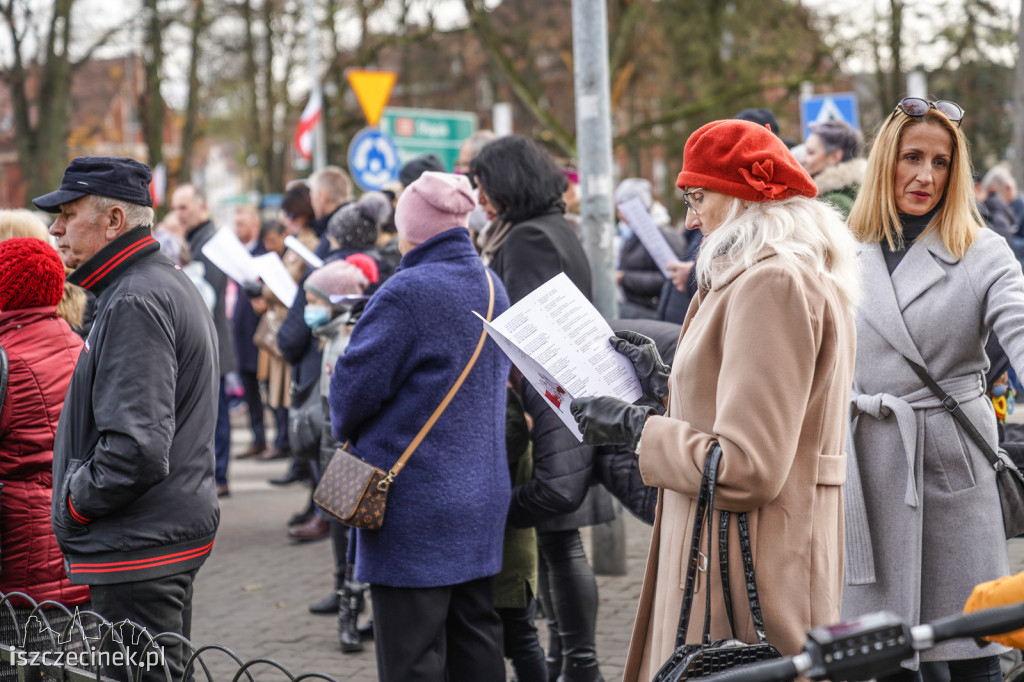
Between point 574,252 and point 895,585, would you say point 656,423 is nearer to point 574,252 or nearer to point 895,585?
point 895,585

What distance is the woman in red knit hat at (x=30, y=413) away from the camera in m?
3.62

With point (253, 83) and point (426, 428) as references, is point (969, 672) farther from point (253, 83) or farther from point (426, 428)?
point (253, 83)

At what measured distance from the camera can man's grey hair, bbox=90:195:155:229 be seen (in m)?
3.40

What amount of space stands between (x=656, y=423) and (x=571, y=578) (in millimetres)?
2053

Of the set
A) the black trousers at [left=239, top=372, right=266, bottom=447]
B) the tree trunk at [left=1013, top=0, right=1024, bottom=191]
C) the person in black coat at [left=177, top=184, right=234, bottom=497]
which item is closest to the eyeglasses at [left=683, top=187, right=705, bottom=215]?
the person in black coat at [left=177, top=184, right=234, bottom=497]

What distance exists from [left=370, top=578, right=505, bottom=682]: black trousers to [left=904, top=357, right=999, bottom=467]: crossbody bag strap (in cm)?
151

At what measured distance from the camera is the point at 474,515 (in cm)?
338

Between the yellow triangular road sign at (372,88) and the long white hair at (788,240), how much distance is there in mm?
11354

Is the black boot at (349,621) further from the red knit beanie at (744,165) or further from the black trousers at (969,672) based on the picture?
the red knit beanie at (744,165)

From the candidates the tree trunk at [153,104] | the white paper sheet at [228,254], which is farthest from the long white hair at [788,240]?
the tree trunk at [153,104]

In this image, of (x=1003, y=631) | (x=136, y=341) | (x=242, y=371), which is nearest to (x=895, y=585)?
(x=1003, y=631)

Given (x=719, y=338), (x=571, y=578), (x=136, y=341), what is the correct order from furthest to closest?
(x=571, y=578) < (x=136, y=341) < (x=719, y=338)

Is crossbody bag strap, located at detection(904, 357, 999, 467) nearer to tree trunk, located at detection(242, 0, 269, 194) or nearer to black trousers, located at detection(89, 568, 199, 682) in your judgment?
black trousers, located at detection(89, 568, 199, 682)

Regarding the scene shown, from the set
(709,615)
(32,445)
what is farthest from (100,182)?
(709,615)
